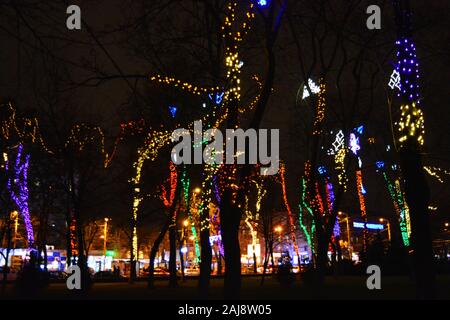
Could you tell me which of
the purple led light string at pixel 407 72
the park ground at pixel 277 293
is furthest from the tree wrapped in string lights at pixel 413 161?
the park ground at pixel 277 293

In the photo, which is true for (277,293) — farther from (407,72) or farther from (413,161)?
(407,72)

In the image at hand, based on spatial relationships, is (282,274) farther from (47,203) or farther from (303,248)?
(303,248)

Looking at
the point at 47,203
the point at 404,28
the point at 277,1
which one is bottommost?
the point at 47,203

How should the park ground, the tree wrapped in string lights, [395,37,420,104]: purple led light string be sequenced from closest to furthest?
the tree wrapped in string lights → [395,37,420,104]: purple led light string → the park ground

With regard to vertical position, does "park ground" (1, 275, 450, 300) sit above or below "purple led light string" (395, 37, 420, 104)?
below

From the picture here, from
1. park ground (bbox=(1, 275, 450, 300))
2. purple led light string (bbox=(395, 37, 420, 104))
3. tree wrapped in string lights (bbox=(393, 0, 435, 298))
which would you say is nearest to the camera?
tree wrapped in string lights (bbox=(393, 0, 435, 298))

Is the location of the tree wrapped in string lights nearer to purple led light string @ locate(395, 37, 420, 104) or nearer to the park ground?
purple led light string @ locate(395, 37, 420, 104)

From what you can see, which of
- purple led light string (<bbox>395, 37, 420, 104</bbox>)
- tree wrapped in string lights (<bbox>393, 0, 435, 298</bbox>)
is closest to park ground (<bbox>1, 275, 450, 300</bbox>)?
tree wrapped in string lights (<bbox>393, 0, 435, 298</bbox>)

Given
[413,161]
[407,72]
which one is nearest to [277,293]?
[413,161]

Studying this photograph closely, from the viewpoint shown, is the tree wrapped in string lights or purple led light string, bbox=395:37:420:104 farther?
purple led light string, bbox=395:37:420:104

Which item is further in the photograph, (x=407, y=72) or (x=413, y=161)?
(x=407, y=72)
